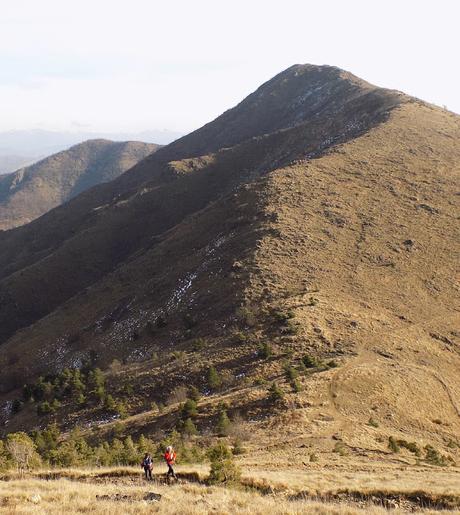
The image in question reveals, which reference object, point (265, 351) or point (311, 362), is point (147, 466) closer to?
point (311, 362)

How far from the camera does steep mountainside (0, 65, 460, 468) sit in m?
25.5

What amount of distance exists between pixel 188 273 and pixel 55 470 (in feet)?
97.7

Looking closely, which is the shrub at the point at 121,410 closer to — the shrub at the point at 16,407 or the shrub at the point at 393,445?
the shrub at the point at 16,407

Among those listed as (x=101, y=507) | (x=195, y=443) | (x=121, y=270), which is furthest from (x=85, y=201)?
(x=101, y=507)

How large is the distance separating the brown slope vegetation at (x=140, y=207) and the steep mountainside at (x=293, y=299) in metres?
0.39

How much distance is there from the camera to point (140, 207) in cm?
8519

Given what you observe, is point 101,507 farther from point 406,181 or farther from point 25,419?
point 406,181

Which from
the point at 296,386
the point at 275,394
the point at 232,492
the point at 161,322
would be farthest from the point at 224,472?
the point at 161,322

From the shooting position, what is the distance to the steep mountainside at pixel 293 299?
83.8 feet

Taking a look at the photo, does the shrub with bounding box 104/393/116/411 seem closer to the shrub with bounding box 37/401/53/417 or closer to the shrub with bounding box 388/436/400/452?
the shrub with bounding box 37/401/53/417

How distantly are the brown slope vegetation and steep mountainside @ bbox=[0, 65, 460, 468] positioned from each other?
1.27 feet

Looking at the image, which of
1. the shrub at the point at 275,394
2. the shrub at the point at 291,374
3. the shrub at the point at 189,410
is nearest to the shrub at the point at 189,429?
the shrub at the point at 189,410

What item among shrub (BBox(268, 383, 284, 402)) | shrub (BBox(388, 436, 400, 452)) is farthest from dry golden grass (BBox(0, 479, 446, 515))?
shrub (BBox(268, 383, 284, 402))

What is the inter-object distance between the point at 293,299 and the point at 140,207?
178 feet
